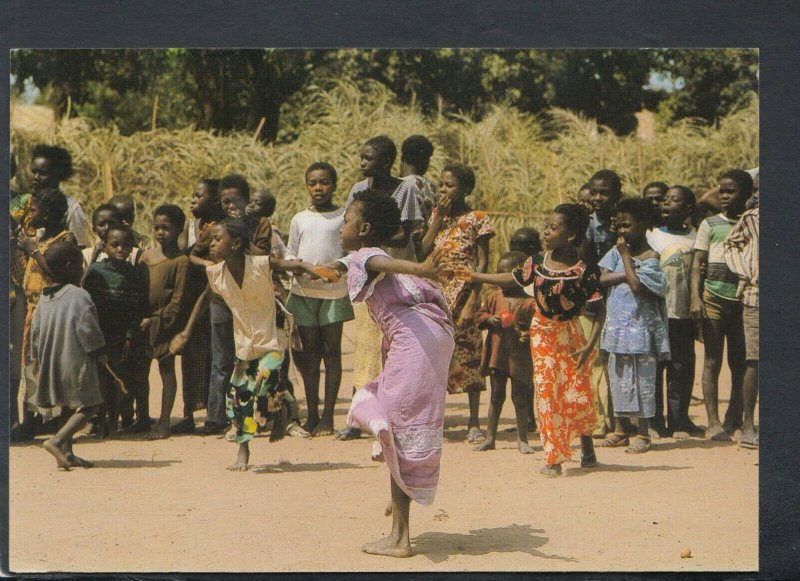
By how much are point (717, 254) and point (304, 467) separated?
2722 mm

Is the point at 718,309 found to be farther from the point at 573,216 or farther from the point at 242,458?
the point at 242,458

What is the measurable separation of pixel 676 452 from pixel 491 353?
47.7 inches

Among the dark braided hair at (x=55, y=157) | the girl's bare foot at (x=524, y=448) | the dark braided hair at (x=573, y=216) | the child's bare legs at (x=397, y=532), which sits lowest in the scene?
the child's bare legs at (x=397, y=532)

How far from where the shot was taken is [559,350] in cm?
639

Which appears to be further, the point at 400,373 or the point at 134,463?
the point at 134,463

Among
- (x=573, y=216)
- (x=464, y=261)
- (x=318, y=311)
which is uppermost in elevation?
(x=573, y=216)

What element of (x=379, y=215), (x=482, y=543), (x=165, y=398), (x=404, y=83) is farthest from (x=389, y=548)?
(x=404, y=83)

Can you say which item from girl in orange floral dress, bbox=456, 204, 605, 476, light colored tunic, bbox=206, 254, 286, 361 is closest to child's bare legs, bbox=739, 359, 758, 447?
girl in orange floral dress, bbox=456, 204, 605, 476

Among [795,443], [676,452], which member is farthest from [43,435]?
[795,443]

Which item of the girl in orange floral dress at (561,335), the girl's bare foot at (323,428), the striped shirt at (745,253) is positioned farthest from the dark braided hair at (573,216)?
the girl's bare foot at (323,428)

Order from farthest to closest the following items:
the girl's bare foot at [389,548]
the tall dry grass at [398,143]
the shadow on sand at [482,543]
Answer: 1. the tall dry grass at [398,143]
2. the shadow on sand at [482,543]
3. the girl's bare foot at [389,548]

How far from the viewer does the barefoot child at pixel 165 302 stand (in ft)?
24.1

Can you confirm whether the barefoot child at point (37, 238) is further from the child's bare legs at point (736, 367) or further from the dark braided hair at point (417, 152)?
the child's bare legs at point (736, 367)

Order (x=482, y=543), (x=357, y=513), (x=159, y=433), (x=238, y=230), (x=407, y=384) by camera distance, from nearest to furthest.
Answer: (x=407, y=384)
(x=482, y=543)
(x=357, y=513)
(x=238, y=230)
(x=159, y=433)
